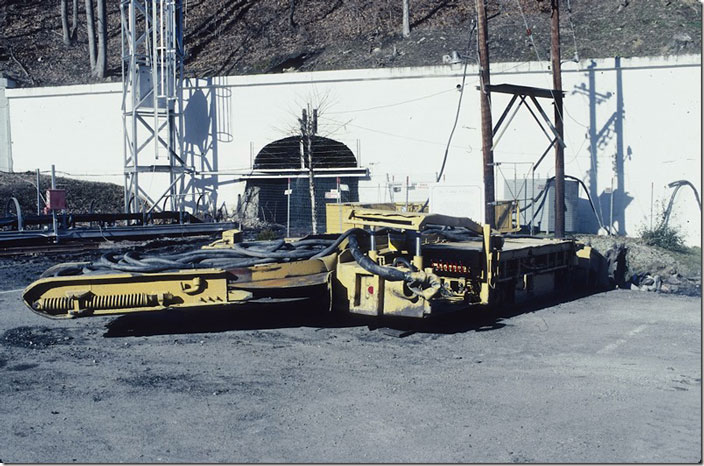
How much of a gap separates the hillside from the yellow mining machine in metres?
15.6

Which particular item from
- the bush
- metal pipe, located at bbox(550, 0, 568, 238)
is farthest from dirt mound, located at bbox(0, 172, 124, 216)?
the bush

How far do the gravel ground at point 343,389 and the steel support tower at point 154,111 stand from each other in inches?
573

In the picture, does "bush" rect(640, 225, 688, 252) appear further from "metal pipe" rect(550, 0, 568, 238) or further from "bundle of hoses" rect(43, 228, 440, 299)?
"bundle of hoses" rect(43, 228, 440, 299)

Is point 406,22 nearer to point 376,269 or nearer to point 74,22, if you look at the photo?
point 74,22

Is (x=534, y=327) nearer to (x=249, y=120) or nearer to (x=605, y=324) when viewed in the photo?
(x=605, y=324)

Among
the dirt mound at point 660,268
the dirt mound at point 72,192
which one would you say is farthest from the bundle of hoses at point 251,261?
the dirt mound at point 72,192

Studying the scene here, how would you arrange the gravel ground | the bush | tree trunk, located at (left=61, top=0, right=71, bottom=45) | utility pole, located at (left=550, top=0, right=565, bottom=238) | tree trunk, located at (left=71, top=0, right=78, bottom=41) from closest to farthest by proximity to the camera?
the gravel ground < utility pole, located at (left=550, top=0, right=565, bottom=238) < the bush < tree trunk, located at (left=61, top=0, right=71, bottom=45) < tree trunk, located at (left=71, top=0, right=78, bottom=41)

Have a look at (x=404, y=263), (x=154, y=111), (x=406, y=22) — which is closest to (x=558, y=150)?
(x=404, y=263)

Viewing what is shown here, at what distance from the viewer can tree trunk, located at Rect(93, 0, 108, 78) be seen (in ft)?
106

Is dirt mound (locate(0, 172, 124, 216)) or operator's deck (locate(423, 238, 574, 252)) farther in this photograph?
dirt mound (locate(0, 172, 124, 216))

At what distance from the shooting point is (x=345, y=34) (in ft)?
112

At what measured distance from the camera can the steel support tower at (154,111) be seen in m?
25.0

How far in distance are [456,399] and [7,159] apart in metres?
26.8

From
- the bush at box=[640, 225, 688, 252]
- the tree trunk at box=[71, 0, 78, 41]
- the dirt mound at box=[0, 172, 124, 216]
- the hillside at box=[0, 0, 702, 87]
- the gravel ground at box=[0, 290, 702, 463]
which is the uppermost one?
the tree trunk at box=[71, 0, 78, 41]
